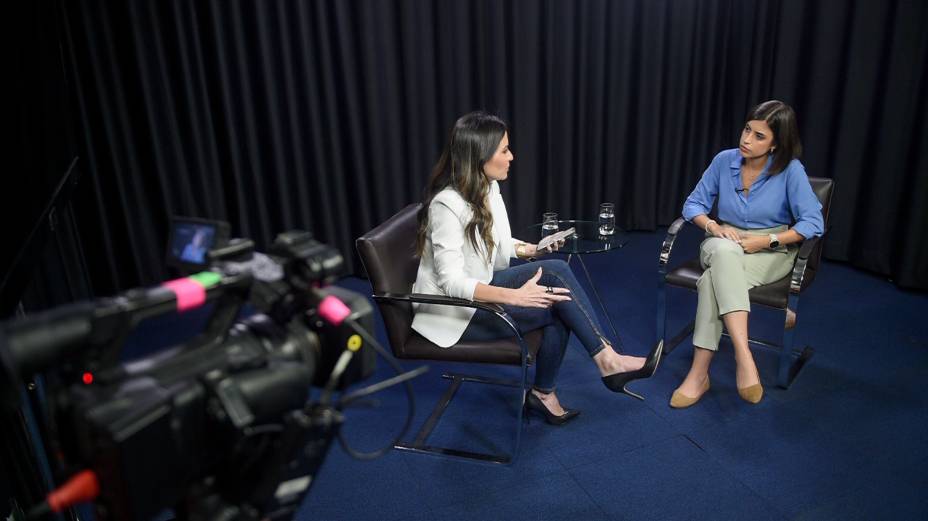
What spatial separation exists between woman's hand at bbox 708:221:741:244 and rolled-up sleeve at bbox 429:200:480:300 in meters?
1.12

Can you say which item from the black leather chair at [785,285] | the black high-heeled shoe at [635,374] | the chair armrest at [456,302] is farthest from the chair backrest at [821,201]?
the chair armrest at [456,302]

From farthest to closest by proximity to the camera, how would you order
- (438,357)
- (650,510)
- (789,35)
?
(789,35) → (438,357) → (650,510)

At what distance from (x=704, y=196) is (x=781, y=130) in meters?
0.41

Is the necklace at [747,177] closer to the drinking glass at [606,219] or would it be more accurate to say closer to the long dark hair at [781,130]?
the long dark hair at [781,130]

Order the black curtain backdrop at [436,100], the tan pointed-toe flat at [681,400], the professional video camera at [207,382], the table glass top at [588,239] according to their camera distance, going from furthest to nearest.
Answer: the black curtain backdrop at [436,100] < the table glass top at [588,239] < the tan pointed-toe flat at [681,400] < the professional video camera at [207,382]

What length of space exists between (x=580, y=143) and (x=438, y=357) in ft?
8.54

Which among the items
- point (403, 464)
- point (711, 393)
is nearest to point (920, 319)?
point (711, 393)

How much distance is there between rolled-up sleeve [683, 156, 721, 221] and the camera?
274cm

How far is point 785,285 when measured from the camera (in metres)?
2.43

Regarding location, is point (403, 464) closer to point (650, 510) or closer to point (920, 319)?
point (650, 510)

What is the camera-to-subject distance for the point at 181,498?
2.72ft

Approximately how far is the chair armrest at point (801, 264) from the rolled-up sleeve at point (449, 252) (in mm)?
1187

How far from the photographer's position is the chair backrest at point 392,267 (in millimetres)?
1979

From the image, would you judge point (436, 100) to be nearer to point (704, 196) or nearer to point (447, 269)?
point (704, 196)
